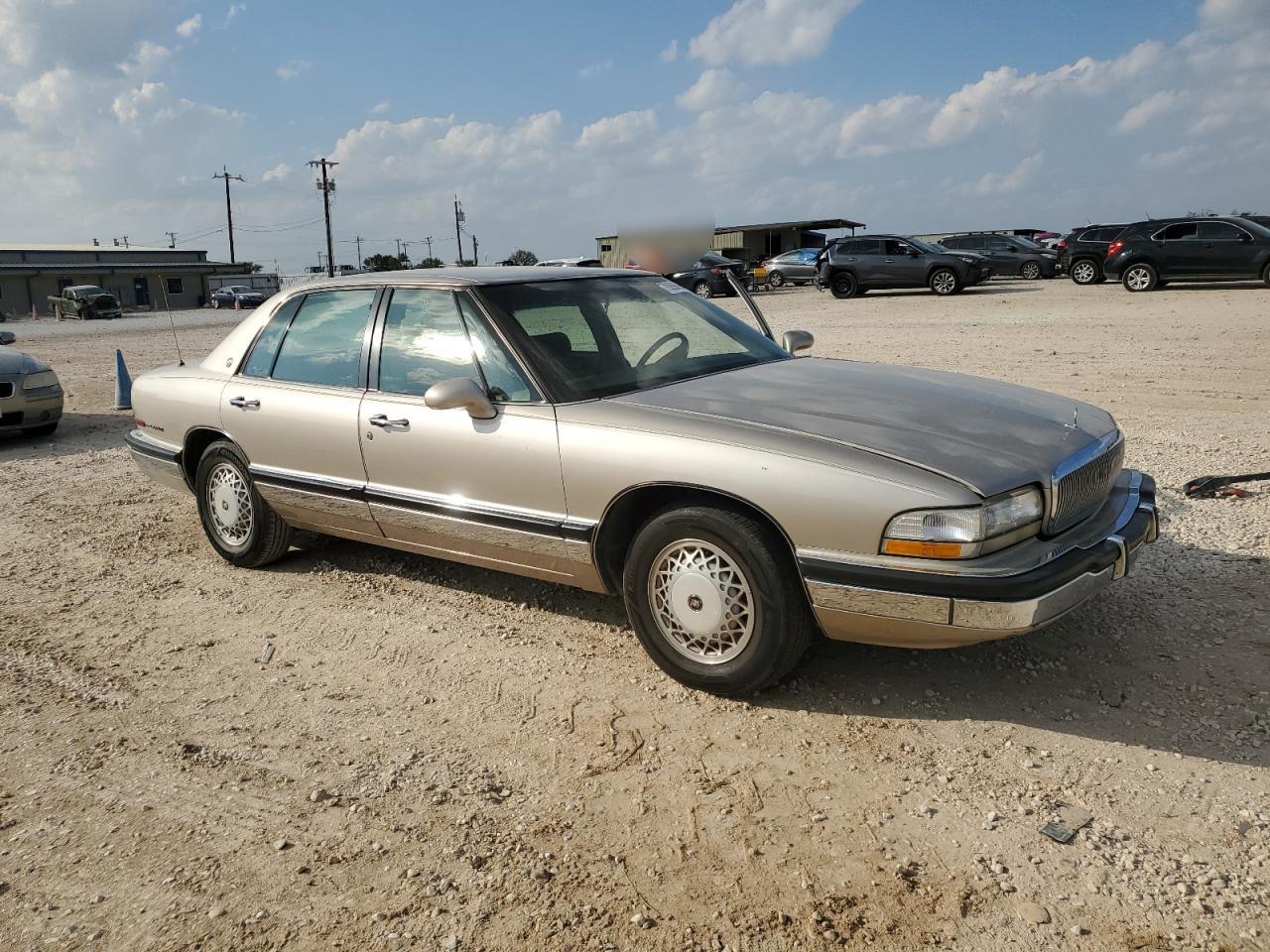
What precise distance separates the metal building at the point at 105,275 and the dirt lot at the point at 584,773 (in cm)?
5516

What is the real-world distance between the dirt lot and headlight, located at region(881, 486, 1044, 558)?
26.3 inches

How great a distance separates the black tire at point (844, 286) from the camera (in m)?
25.1

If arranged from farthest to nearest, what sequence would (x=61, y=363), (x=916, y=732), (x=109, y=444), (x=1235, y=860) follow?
1. (x=61, y=363)
2. (x=109, y=444)
3. (x=916, y=732)
4. (x=1235, y=860)

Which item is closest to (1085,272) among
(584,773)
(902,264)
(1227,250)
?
(1227,250)

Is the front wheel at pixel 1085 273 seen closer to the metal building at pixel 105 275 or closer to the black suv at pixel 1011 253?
the black suv at pixel 1011 253

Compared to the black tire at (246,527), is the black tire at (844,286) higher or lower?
higher

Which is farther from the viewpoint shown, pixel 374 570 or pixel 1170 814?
pixel 374 570

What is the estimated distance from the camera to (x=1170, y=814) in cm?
277

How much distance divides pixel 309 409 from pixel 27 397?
6.21 meters

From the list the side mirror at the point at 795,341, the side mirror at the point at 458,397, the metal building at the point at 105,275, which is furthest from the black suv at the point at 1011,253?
the metal building at the point at 105,275

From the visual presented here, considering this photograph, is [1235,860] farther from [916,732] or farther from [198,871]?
[198,871]

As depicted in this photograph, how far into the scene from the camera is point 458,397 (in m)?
3.82

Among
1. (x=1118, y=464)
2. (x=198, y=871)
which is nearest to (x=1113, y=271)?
(x=1118, y=464)

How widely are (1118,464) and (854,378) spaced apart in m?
1.09
